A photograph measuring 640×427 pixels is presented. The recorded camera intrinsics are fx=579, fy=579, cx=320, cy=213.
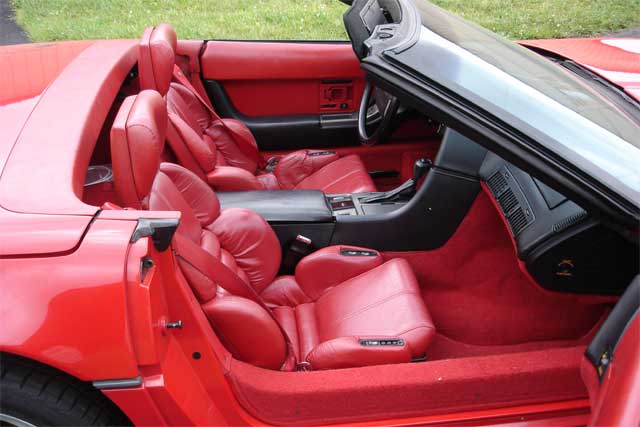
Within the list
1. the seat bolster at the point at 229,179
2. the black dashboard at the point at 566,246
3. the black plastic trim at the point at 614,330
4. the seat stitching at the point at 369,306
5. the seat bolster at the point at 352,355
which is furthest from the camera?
the seat bolster at the point at 229,179

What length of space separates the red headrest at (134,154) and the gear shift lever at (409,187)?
1.26 metres

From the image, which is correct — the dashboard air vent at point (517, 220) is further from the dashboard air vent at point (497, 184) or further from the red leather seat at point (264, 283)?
the red leather seat at point (264, 283)

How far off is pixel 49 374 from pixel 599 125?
1.53 m

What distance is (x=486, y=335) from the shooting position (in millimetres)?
2148

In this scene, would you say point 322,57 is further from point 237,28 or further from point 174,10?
point 174,10

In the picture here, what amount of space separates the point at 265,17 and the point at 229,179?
13.1 feet

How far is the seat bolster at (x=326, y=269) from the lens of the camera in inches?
88.0

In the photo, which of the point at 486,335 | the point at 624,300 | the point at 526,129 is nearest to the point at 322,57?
the point at 486,335

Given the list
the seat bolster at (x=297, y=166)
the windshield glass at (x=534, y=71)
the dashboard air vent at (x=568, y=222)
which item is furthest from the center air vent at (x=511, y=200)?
the seat bolster at (x=297, y=166)

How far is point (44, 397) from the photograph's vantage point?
1336 millimetres

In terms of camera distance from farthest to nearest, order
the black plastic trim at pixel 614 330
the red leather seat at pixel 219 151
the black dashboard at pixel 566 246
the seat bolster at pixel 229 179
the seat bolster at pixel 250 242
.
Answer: the seat bolster at pixel 229 179 < the red leather seat at pixel 219 151 < the seat bolster at pixel 250 242 < the black dashboard at pixel 566 246 < the black plastic trim at pixel 614 330

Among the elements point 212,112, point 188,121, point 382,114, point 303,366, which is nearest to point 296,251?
point 303,366

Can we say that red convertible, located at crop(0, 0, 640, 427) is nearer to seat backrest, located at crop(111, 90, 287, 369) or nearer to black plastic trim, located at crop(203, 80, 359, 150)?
seat backrest, located at crop(111, 90, 287, 369)

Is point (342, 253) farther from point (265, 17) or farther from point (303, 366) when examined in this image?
point (265, 17)
